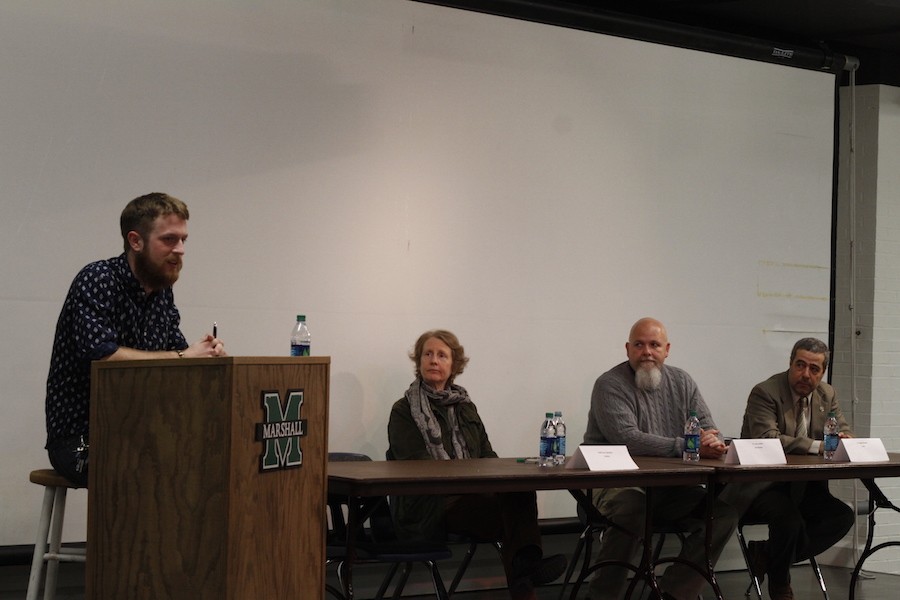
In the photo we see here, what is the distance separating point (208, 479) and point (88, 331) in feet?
2.43

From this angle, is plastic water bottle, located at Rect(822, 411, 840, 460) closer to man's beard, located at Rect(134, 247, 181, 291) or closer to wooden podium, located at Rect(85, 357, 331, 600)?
wooden podium, located at Rect(85, 357, 331, 600)

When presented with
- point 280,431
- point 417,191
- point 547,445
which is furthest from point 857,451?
point 280,431

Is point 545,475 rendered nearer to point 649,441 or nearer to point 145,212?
point 649,441

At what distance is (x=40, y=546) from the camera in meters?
3.15

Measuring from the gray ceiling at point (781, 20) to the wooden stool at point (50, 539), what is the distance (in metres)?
3.49

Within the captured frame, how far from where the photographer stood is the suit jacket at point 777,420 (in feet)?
16.9

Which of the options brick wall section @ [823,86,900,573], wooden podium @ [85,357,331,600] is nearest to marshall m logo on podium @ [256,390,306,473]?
wooden podium @ [85,357,331,600]

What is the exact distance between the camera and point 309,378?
9.18 feet

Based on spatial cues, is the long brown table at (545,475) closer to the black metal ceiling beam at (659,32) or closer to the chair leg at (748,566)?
the chair leg at (748,566)

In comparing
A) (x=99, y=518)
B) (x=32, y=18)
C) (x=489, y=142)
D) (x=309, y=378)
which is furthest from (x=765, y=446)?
(x=32, y=18)

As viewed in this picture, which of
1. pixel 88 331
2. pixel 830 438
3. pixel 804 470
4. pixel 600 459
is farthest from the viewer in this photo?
pixel 830 438

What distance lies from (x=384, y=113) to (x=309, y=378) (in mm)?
2645

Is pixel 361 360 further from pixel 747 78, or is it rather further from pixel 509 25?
pixel 747 78

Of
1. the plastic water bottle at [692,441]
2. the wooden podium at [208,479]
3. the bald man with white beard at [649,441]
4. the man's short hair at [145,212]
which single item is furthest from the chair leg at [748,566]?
the man's short hair at [145,212]
